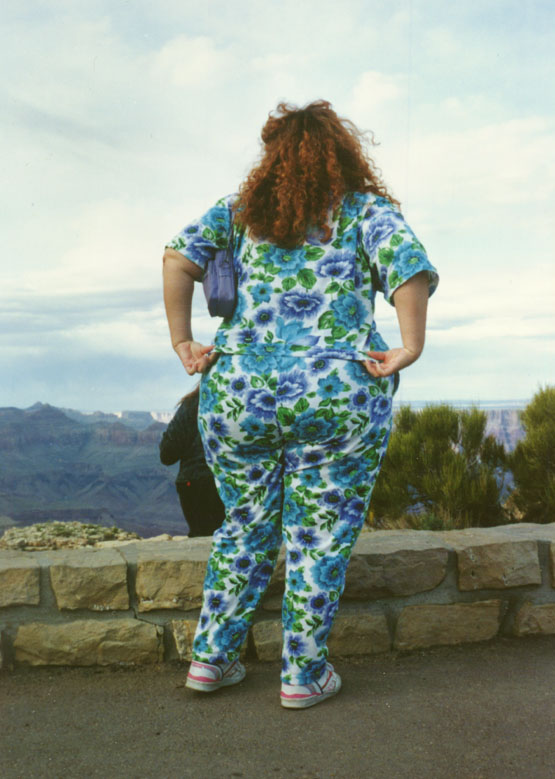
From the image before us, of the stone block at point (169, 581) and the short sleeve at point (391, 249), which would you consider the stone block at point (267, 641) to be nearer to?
the stone block at point (169, 581)

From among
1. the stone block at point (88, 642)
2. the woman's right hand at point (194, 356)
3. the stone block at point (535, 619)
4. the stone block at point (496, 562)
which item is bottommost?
the stone block at point (535, 619)

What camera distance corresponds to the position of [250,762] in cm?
227

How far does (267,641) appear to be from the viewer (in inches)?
120

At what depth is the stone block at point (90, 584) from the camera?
2986 millimetres

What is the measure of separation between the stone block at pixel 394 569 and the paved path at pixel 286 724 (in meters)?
0.27

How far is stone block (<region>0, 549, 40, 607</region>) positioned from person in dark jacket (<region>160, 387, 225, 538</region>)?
0.96 meters

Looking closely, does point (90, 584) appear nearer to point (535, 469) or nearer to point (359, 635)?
point (359, 635)

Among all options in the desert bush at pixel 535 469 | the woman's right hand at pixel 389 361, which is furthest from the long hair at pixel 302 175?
the desert bush at pixel 535 469

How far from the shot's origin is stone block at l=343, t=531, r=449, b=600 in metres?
3.16

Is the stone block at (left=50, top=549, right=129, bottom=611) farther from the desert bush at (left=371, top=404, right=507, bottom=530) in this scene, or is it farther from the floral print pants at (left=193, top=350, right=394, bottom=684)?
the desert bush at (left=371, top=404, right=507, bottom=530)

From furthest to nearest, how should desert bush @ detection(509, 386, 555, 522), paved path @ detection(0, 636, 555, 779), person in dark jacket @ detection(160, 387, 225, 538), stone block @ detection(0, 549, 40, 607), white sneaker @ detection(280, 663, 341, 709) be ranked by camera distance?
1. desert bush @ detection(509, 386, 555, 522)
2. person in dark jacket @ detection(160, 387, 225, 538)
3. stone block @ detection(0, 549, 40, 607)
4. white sneaker @ detection(280, 663, 341, 709)
5. paved path @ detection(0, 636, 555, 779)

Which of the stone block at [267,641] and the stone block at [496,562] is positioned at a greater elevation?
the stone block at [496,562]

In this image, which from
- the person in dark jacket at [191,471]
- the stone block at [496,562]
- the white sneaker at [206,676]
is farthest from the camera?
the person in dark jacket at [191,471]

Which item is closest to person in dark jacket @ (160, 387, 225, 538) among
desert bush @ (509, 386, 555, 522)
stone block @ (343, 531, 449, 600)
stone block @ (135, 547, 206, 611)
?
stone block @ (135, 547, 206, 611)
